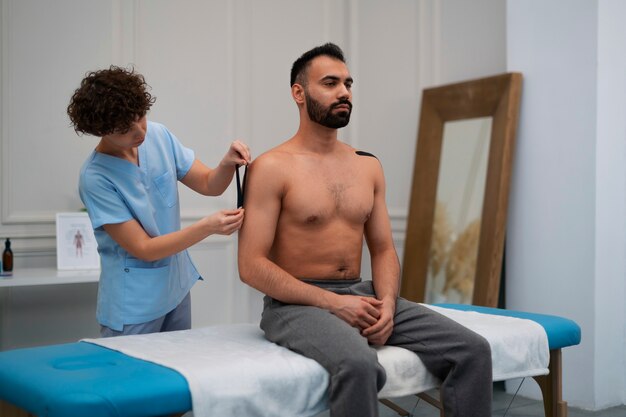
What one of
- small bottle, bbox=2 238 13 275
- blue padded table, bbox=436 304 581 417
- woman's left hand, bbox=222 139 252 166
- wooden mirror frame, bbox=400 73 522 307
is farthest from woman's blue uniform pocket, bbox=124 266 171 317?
wooden mirror frame, bbox=400 73 522 307

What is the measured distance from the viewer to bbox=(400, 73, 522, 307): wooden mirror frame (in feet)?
11.9

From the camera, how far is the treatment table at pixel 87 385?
1.67 metres

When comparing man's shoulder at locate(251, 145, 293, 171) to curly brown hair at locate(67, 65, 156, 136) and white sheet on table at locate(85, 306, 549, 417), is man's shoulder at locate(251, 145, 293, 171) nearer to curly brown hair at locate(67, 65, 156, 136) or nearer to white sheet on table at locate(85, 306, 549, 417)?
curly brown hair at locate(67, 65, 156, 136)

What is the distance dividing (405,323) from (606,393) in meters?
1.51

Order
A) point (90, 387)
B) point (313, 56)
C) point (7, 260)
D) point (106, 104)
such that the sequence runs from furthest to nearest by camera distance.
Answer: point (7, 260) < point (313, 56) < point (106, 104) < point (90, 387)

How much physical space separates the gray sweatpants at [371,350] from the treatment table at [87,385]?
0.11 metres

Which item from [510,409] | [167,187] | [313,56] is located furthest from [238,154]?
[510,409]

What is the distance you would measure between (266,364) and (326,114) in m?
0.82

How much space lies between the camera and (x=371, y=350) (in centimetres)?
198

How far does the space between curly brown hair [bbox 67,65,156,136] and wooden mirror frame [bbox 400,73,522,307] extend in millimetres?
1982

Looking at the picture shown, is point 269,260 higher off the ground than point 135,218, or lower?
lower

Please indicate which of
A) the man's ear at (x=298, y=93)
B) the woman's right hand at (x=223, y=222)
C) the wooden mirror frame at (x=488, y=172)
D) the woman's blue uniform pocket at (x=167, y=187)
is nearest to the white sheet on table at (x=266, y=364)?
the woman's right hand at (x=223, y=222)

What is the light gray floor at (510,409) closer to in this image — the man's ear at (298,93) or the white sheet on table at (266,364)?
the white sheet on table at (266,364)

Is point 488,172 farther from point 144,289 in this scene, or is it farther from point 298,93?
point 144,289
